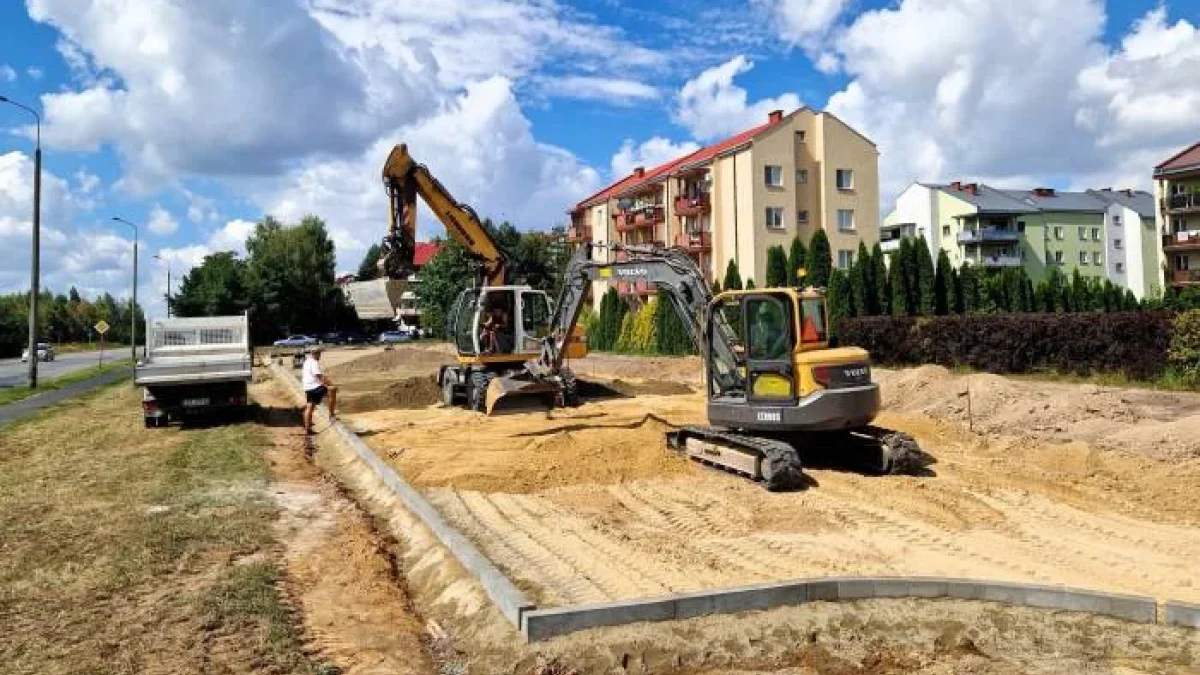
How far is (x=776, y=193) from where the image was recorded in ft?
158

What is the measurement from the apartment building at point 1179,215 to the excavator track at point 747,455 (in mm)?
52310

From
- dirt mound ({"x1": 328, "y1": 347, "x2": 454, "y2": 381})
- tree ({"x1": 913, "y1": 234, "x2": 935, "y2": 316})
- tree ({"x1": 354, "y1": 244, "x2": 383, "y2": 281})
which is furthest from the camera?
tree ({"x1": 354, "y1": 244, "x2": 383, "y2": 281})

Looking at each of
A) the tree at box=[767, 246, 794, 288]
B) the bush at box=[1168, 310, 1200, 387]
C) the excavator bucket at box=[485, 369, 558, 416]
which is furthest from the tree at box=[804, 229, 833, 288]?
the excavator bucket at box=[485, 369, 558, 416]

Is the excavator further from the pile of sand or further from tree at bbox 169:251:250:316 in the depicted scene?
tree at bbox 169:251:250:316

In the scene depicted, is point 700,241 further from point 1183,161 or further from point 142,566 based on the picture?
point 142,566

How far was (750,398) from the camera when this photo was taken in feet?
37.8

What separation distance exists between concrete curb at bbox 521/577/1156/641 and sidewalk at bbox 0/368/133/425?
19.1 metres

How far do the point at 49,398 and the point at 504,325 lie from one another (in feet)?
54.6

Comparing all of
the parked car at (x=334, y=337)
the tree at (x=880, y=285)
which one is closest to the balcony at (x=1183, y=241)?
the tree at (x=880, y=285)

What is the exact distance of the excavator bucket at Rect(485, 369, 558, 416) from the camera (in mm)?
17531

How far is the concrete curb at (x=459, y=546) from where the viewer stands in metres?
6.11

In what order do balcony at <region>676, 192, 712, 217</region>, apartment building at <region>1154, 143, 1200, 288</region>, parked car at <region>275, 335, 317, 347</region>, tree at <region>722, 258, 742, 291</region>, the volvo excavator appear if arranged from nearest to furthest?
the volvo excavator, tree at <region>722, 258, 742, 291</region>, balcony at <region>676, 192, 712, 217</region>, apartment building at <region>1154, 143, 1200, 288</region>, parked car at <region>275, 335, 317, 347</region>

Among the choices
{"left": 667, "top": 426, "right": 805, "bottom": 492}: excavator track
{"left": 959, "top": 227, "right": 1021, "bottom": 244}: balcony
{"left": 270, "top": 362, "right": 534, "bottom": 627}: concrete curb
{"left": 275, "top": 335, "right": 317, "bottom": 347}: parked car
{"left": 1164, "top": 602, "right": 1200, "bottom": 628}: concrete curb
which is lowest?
{"left": 1164, "top": 602, "right": 1200, "bottom": 628}: concrete curb

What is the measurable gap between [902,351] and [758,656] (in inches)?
889
